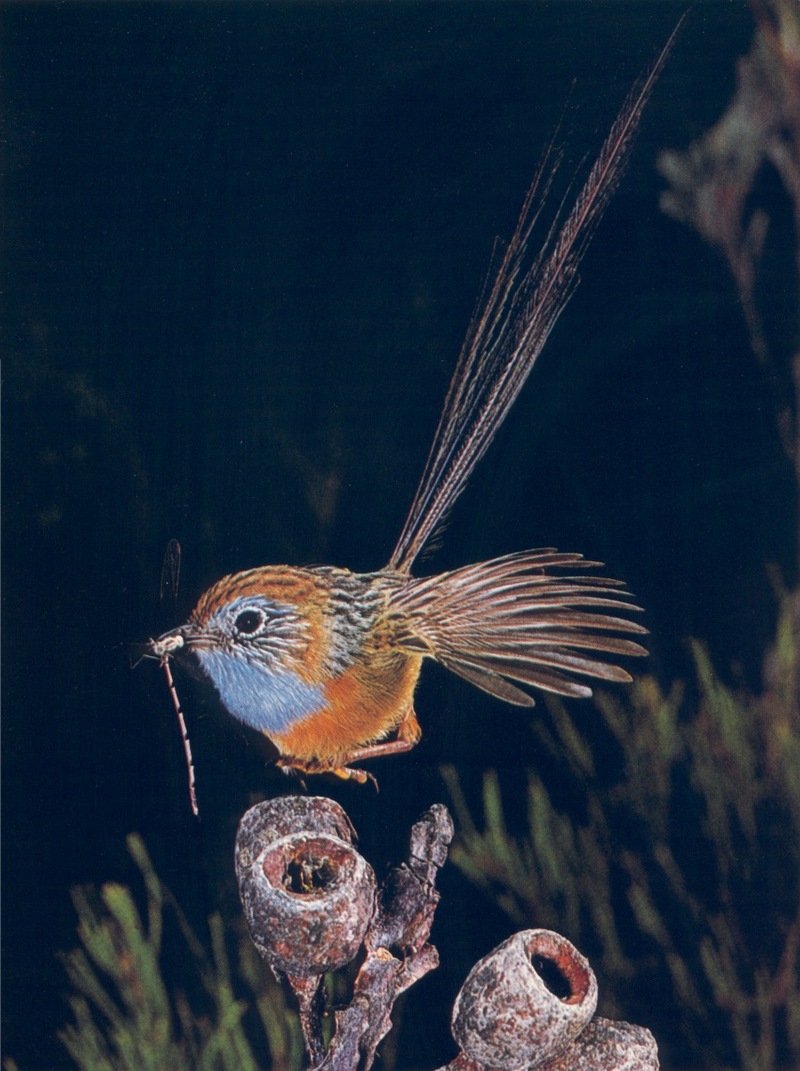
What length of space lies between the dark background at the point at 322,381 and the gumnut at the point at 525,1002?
0.14 m

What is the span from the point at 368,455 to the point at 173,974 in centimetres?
45

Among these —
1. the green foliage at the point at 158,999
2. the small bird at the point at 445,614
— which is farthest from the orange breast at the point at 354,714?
the green foliage at the point at 158,999

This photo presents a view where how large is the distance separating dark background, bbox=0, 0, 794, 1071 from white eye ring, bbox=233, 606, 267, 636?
42mm

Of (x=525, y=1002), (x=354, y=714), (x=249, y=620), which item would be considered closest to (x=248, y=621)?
(x=249, y=620)

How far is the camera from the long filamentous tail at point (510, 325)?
2.60 ft

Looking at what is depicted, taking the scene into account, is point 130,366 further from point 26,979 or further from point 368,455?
point 26,979

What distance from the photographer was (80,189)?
2.68 feet

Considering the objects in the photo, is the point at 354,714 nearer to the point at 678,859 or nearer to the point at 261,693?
the point at 261,693

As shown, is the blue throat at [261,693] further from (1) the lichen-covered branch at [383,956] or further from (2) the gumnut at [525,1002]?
(2) the gumnut at [525,1002]

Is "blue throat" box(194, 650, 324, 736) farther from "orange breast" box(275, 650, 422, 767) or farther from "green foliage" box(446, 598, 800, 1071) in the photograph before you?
"green foliage" box(446, 598, 800, 1071)

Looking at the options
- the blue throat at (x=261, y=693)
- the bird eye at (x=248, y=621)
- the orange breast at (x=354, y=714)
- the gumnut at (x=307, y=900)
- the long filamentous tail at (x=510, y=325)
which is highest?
the long filamentous tail at (x=510, y=325)

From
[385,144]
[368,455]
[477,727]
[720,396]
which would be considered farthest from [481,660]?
[385,144]

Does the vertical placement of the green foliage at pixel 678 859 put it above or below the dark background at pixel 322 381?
below

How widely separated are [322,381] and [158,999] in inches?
20.3
